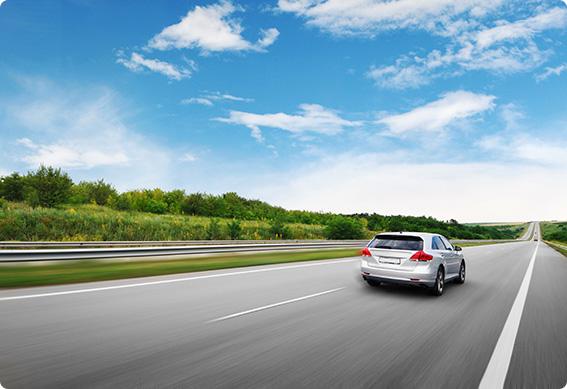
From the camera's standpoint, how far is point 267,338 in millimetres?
5352

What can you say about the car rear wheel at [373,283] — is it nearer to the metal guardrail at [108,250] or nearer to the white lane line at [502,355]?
the white lane line at [502,355]

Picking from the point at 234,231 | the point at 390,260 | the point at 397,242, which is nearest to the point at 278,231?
the point at 234,231

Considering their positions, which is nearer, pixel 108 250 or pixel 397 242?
pixel 397 242

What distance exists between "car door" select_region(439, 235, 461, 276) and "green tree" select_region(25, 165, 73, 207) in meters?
46.9

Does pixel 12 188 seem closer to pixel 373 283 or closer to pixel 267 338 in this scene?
pixel 373 283

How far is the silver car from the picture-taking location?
912 centimetres

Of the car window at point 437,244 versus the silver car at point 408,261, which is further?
the car window at point 437,244

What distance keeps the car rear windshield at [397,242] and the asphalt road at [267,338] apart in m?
1.21

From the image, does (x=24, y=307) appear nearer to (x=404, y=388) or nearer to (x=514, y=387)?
(x=404, y=388)

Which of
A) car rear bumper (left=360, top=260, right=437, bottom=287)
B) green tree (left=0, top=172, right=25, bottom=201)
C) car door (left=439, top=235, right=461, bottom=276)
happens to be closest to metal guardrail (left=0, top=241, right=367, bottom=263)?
car rear bumper (left=360, top=260, right=437, bottom=287)

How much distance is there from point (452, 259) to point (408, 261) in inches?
99.2

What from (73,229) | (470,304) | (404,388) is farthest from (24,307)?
(73,229)

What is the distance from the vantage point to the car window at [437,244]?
9.97 m

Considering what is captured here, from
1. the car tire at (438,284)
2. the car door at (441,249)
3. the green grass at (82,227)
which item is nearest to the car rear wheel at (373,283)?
the car tire at (438,284)
